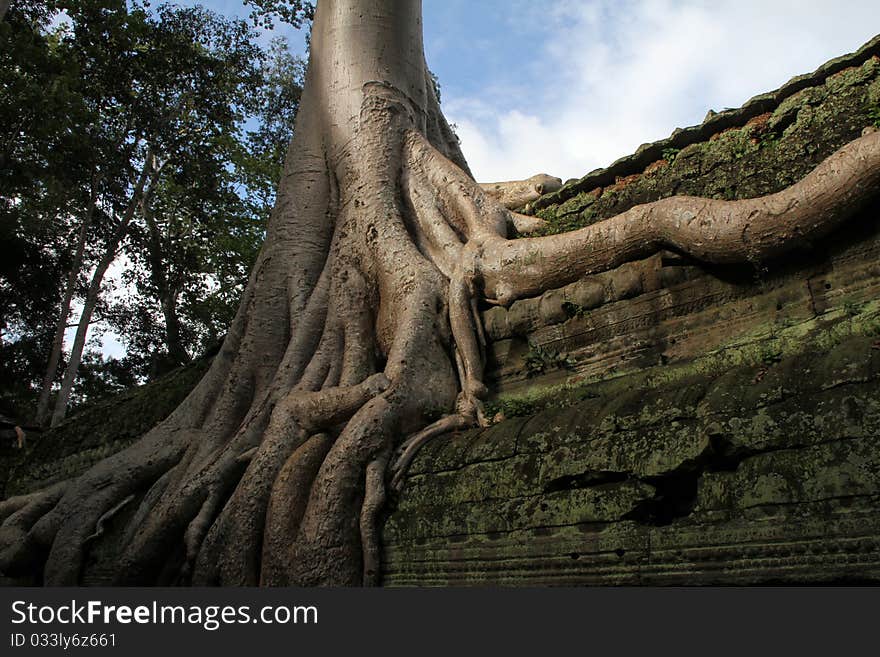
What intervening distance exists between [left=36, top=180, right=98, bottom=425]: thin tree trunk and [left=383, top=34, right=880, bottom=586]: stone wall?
10.6 metres

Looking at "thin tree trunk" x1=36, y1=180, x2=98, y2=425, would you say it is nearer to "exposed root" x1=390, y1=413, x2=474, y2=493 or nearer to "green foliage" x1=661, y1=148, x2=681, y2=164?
"exposed root" x1=390, y1=413, x2=474, y2=493

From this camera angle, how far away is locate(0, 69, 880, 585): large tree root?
3.38 m

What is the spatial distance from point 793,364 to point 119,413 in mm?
5701

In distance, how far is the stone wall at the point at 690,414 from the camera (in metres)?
2.26

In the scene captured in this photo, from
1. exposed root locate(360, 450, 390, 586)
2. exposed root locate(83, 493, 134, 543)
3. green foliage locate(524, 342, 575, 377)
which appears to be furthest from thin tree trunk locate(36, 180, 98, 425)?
green foliage locate(524, 342, 575, 377)

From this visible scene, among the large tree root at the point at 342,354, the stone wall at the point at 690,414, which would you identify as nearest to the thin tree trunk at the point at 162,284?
the large tree root at the point at 342,354

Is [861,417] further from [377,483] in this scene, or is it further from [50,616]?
[50,616]

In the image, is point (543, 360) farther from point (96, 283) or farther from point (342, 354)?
point (96, 283)

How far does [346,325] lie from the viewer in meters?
4.49

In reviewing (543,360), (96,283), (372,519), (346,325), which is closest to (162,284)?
(96,283)

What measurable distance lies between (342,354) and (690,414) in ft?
7.63

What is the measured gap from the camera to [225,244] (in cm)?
1299

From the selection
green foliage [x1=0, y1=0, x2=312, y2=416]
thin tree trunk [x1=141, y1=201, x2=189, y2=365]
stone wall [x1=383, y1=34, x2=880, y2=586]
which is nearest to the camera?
stone wall [x1=383, y1=34, x2=880, y2=586]

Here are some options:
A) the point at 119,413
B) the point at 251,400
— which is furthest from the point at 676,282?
the point at 119,413
